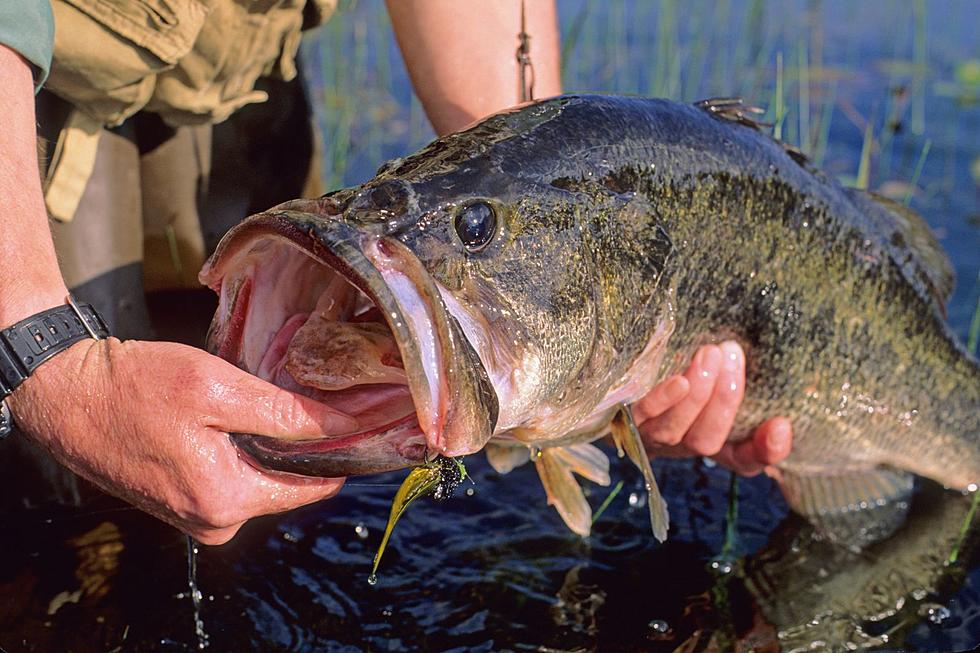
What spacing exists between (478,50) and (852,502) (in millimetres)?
1760

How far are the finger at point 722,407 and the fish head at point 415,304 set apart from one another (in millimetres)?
658

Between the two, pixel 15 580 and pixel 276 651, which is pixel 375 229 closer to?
pixel 276 651

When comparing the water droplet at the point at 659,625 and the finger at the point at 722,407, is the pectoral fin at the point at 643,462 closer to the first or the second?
the finger at the point at 722,407

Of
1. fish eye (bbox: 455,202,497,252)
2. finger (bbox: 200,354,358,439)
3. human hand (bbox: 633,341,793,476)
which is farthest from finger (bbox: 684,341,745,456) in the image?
finger (bbox: 200,354,358,439)

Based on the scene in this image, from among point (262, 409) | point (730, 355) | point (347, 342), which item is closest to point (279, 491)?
point (262, 409)

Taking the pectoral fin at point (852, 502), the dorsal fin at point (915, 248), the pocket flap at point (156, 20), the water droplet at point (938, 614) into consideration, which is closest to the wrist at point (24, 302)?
the pocket flap at point (156, 20)

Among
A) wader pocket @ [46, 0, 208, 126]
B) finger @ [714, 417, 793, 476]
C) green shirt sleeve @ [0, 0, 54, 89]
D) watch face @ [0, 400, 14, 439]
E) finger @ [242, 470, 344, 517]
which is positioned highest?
green shirt sleeve @ [0, 0, 54, 89]

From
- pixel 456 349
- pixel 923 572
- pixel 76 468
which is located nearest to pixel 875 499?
pixel 923 572

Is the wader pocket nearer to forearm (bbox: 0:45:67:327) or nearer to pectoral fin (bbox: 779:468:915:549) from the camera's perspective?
forearm (bbox: 0:45:67:327)

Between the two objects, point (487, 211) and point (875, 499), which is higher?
point (487, 211)

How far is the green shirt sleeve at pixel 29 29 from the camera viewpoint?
216cm

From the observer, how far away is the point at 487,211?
1.94m

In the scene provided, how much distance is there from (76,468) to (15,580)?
954mm

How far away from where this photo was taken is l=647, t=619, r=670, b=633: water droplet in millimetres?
2770
